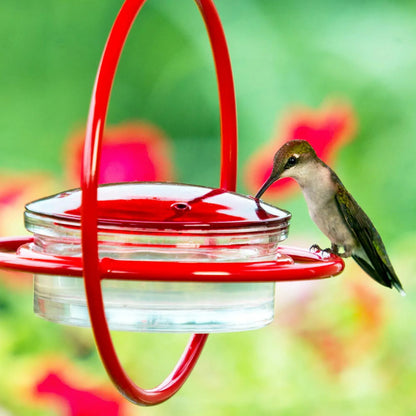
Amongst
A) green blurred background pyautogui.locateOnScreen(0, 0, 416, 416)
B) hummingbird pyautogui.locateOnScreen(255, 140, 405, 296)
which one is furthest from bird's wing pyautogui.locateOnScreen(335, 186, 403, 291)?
green blurred background pyautogui.locateOnScreen(0, 0, 416, 416)

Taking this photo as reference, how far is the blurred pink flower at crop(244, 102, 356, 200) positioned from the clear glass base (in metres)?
1.53

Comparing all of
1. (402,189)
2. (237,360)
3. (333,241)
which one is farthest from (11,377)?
(402,189)

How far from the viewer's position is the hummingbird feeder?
129cm

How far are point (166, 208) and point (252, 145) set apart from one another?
2342 millimetres

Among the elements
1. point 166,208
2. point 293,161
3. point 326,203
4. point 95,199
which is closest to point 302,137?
point 326,203

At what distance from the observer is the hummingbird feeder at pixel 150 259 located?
1288mm

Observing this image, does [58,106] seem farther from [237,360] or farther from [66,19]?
[237,360]

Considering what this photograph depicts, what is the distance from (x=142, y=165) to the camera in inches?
113

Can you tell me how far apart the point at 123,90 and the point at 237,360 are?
143cm

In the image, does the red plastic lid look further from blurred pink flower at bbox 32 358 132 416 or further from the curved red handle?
blurred pink flower at bbox 32 358 132 416

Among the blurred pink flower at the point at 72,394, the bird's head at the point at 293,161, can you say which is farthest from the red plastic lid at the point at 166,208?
the blurred pink flower at the point at 72,394

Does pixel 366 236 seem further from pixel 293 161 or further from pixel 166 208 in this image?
pixel 166 208

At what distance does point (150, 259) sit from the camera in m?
1.47

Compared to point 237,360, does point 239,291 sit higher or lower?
higher
